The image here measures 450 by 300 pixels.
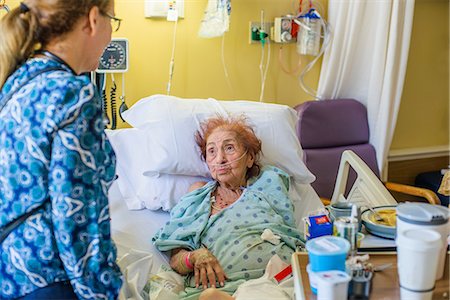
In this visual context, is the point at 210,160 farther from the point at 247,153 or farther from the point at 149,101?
the point at 149,101

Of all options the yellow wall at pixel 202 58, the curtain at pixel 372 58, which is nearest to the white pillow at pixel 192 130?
the yellow wall at pixel 202 58

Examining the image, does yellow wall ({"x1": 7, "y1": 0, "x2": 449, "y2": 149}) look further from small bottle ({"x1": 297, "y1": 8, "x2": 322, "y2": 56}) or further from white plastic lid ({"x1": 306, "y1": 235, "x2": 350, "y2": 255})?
white plastic lid ({"x1": 306, "y1": 235, "x2": 350, "y2": 255})

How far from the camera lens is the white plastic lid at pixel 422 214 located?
135 cm


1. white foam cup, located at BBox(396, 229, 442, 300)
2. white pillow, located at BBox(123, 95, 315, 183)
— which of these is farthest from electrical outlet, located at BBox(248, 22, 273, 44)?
white foam cup, located at BBox(396, 229, 442, 300)

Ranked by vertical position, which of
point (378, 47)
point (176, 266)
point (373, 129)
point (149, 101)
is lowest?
point (176, 266)

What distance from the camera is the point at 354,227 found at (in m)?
1.45

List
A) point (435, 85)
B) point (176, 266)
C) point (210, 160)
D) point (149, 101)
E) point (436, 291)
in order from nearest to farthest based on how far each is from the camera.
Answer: point (436, 291) → point (176, 266) → point (210, 160) → point (149, 101) → point (435, 85)

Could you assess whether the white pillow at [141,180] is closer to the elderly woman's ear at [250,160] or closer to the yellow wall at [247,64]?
the elderly woman's ear at [250,160]

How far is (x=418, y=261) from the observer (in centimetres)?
128

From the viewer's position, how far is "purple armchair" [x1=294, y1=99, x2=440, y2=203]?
3.18 metres

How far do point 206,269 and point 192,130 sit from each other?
68 cm

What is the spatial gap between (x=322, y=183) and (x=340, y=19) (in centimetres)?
90

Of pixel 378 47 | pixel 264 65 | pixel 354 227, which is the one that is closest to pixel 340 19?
pixel 378 47

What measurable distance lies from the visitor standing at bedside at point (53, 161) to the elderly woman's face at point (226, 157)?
→ 3.14 feet
